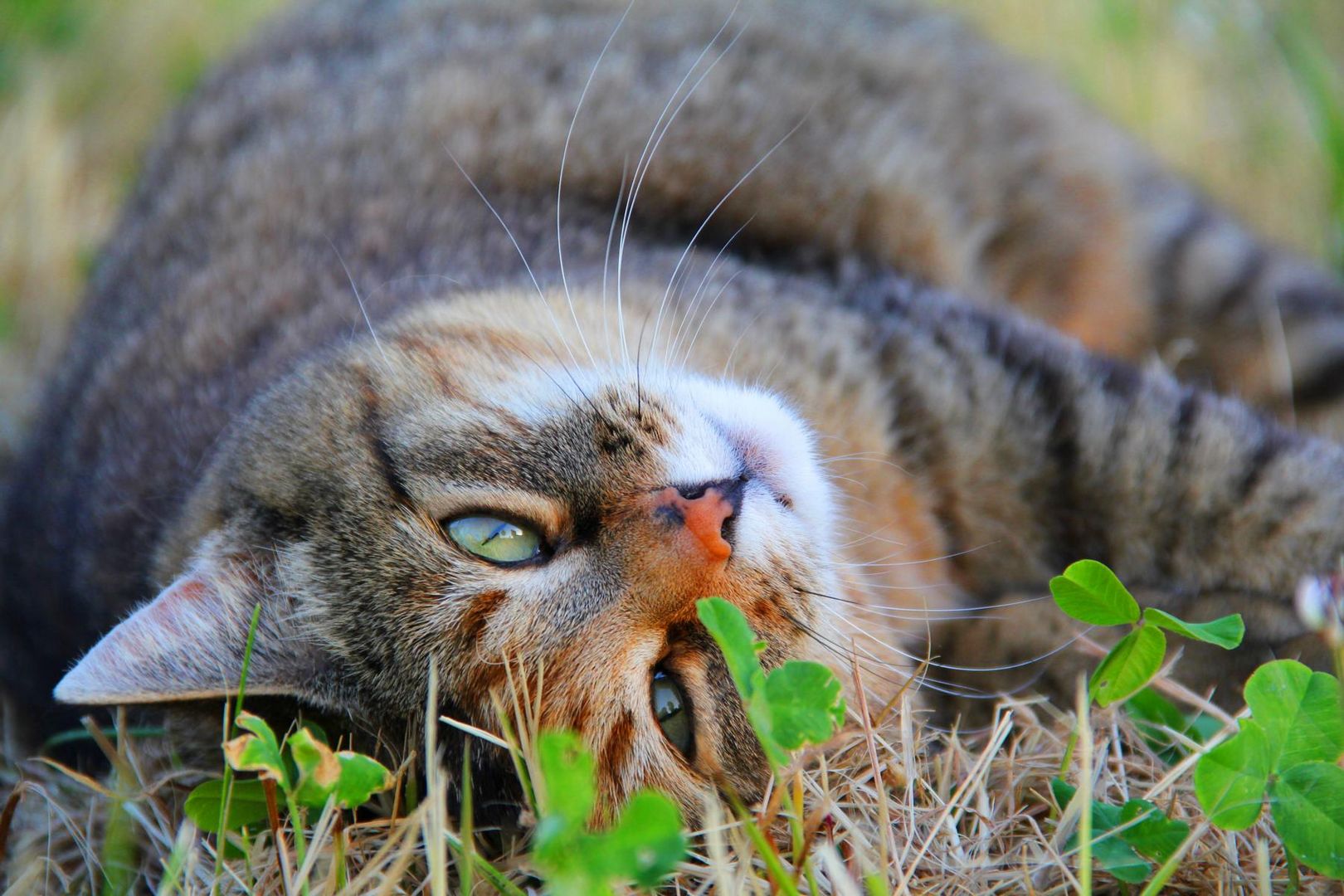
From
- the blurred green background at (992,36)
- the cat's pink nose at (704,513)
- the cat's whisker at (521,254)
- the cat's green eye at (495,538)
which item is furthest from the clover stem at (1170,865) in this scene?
the blurred green background at (992,36)

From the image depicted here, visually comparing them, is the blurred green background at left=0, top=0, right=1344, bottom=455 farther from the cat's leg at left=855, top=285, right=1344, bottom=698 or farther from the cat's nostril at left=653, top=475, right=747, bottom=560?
the cat's nostril at left=653, top=475, right=747, bottom=560

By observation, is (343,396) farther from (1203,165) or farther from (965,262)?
(1203,165)

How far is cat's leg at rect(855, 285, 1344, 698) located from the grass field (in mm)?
325

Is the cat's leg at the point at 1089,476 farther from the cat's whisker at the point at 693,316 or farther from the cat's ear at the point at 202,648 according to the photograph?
the cat's ear at the point at 202,648

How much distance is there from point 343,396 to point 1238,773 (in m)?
1.29

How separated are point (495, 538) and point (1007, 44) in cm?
302

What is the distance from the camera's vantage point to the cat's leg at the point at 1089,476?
1923mm

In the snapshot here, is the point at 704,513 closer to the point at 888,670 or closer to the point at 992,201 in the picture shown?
the point at 888,670

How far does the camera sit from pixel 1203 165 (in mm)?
3805

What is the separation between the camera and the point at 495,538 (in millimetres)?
1581

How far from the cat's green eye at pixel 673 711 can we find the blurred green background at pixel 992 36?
2.36 m

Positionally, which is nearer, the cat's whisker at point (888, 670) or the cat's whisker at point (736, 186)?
the cat's whisker at point (888, 670)

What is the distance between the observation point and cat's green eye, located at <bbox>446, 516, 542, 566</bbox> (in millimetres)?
1575

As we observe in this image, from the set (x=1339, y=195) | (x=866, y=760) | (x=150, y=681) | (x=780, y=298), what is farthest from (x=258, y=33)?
(x=1339, y=195)
